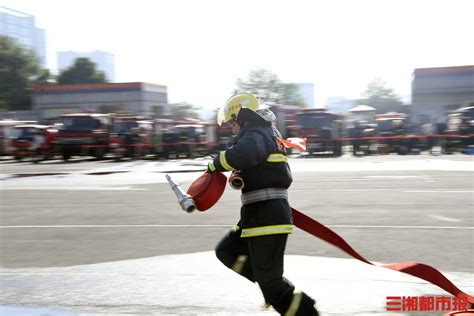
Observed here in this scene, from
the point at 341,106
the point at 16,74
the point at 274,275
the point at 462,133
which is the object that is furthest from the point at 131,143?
the point at 341,106

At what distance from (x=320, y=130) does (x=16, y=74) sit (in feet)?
228

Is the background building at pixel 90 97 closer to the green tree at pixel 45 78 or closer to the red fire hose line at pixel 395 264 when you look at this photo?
the green tree at pixel 45 78

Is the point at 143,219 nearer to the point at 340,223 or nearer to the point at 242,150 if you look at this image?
A: the point at 340,223

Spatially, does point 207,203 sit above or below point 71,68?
below

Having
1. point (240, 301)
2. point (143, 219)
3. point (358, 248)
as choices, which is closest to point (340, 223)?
point (358, 248)

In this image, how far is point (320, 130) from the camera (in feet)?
86.1

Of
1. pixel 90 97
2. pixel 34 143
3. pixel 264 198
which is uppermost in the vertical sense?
pixel 90 97

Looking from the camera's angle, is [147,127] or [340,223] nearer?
[340,223]

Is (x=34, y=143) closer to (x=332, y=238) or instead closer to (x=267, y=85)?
(x=332, y=238)

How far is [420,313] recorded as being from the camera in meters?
4.31

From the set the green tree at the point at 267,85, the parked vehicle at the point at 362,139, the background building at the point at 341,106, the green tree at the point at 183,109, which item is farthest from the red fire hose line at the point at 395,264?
the green tree at the point at 183,109

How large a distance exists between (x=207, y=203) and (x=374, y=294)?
2.02 meters

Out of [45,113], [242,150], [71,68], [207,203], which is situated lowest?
[207,203]

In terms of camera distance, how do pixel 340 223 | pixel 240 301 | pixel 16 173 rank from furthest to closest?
pixel 16 173, pixel 340 223, pixel 240 301
